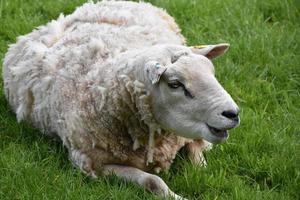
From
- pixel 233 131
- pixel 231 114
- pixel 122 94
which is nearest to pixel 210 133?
pixel 231 114

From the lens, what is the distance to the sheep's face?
14.4ft

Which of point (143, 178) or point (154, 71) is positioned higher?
point (154, 71)

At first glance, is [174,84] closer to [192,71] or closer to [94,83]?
[192,71]

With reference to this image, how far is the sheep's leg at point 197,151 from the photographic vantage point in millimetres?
5133

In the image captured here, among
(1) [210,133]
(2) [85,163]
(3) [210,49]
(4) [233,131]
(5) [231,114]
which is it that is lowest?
(4) [233,131]

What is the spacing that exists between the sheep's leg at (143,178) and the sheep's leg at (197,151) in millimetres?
447

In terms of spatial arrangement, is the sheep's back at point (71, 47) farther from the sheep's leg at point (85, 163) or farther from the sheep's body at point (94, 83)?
the sheep's leg at point (85, 163)

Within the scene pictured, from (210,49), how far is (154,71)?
0.57m

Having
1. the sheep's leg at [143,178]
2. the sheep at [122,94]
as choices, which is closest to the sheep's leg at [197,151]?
the sheep at [122,94]

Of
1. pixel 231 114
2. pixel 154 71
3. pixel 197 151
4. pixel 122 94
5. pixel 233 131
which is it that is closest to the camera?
pixel 231 114

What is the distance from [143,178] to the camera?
475 cm

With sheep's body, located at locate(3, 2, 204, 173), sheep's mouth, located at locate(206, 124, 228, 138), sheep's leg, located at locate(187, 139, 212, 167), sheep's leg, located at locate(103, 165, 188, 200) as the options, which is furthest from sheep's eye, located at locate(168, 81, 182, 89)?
sheep's leg, located at locate(187, 139, 212, 167)

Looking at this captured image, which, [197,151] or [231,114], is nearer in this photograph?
[231,114]

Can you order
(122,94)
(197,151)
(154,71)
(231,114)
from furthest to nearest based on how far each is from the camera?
(197,151)
(122,94)
(154,71)
(231,114)
